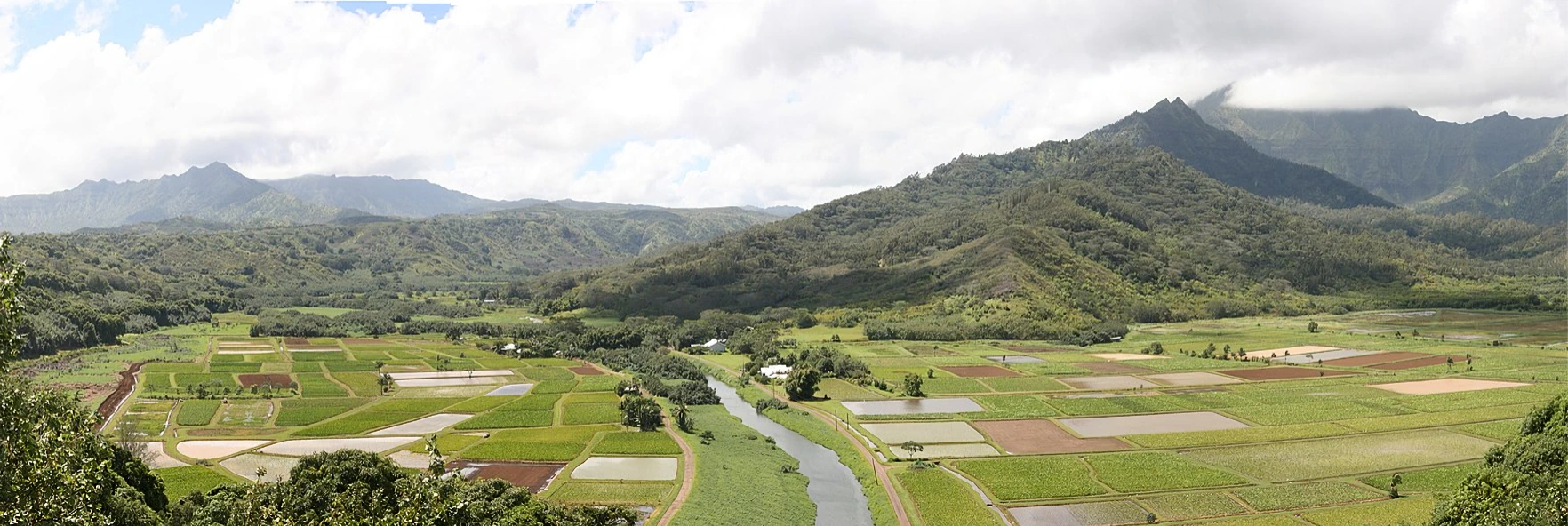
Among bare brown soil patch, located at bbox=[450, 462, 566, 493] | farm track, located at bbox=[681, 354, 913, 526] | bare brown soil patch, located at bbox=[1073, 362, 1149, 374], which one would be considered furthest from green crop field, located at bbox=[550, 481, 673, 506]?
bare brown soil patch, located at bbox=[1073, 362, 1149, 374]

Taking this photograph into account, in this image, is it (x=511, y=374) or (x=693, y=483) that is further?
(x=511, y=374)

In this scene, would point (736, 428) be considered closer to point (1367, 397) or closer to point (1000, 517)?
point (1000, 517)

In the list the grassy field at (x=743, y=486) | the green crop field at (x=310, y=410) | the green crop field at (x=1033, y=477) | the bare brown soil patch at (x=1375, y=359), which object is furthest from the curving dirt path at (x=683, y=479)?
the bare brown soil patch at (x=1375, y=359)

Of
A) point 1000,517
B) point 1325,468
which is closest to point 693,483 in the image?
point 1000,517

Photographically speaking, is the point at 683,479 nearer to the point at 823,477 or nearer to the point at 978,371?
the point at 823,477

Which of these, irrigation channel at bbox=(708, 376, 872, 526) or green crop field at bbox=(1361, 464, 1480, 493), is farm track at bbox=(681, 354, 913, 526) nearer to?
irrigation channel at bbox=(708, 376, 872, 526)

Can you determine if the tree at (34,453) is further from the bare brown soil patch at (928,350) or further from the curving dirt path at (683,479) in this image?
the bare brown soil patch at (928,350)
